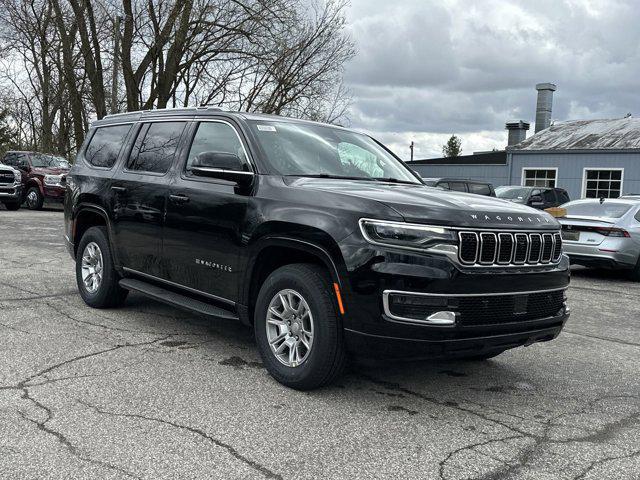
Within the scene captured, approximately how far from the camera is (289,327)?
4.32 metres

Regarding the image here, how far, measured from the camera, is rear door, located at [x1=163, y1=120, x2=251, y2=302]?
4.70 meters

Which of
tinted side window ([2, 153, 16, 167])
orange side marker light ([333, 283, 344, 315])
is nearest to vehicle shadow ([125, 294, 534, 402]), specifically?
orange side marker light ([333, 283, 344, 315])

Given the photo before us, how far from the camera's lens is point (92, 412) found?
374 cm

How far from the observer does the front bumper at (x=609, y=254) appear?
10508 mm

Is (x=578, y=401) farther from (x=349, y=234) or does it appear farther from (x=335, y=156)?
(x=335, y=156)

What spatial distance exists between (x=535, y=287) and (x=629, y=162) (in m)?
26.8

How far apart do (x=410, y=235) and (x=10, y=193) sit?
20.3m

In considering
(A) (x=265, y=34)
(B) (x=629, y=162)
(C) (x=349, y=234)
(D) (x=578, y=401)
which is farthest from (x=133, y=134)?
(B) (x=629, y=162)

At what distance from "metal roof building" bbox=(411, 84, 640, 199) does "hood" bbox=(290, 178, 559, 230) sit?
26.2m

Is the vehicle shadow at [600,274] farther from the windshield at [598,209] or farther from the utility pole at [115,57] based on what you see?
the utility pole at [115,57]

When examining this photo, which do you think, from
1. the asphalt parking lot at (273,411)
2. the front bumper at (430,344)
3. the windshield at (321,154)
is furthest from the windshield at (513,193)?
the front bumper at (430,344)

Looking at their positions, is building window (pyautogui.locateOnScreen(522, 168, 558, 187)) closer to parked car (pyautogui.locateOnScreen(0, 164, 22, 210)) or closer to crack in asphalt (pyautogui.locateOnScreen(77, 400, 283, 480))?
parked car (pyautogui.locateOnScreen(0, 164, 22, 210))

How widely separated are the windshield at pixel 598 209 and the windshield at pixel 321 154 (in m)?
6.45

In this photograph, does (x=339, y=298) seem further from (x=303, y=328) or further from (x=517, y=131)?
(x=517, y=131)
